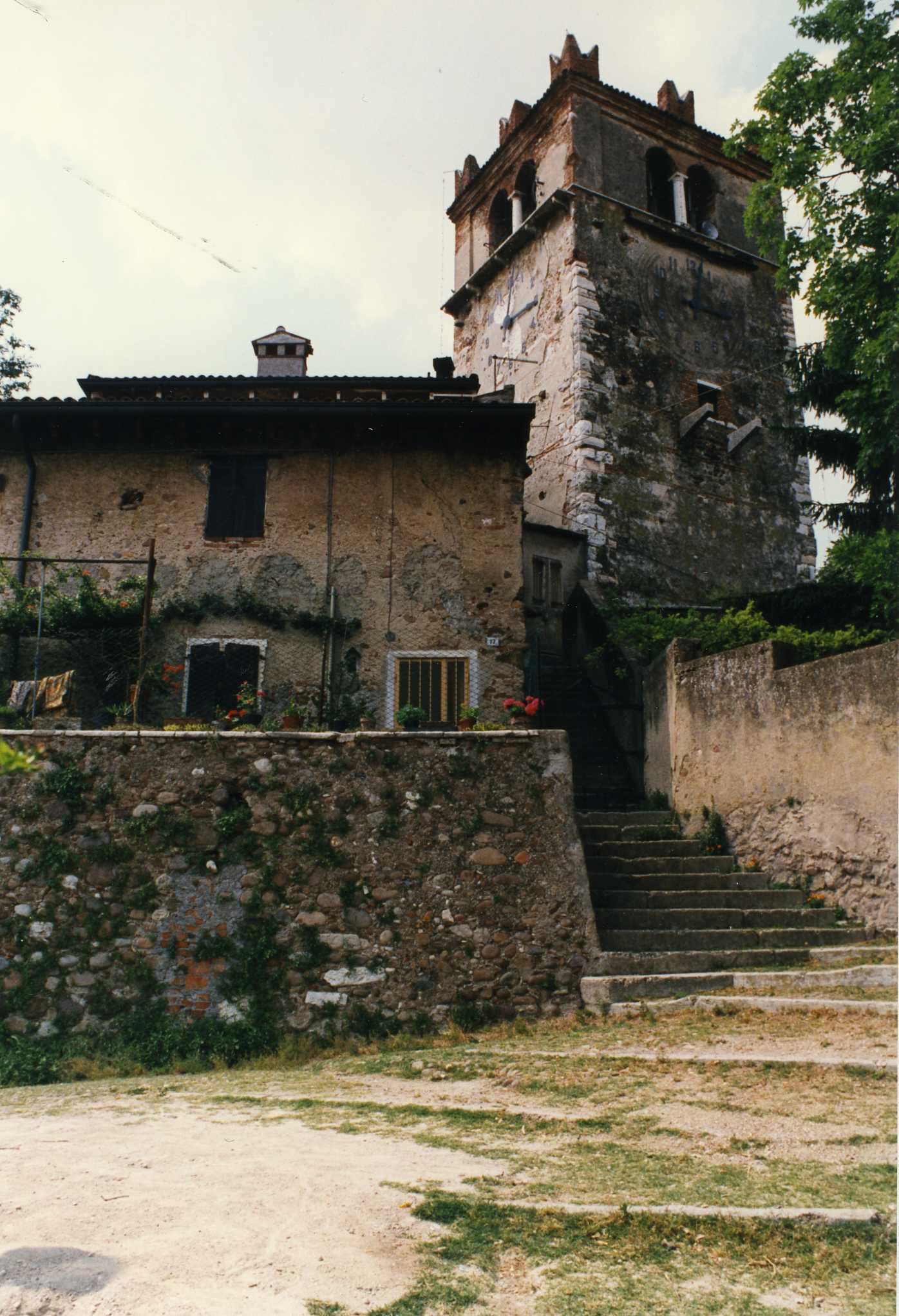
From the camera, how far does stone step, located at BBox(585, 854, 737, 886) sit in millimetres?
9305

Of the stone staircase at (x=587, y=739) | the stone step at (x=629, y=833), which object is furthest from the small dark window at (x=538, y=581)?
the stone step at (x=629, y=833)

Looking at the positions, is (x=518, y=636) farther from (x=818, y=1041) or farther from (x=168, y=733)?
(x=818, y=1041)

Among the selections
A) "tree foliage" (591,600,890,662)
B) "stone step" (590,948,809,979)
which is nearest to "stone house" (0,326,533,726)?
"tree foliage" (591,600,890,662)

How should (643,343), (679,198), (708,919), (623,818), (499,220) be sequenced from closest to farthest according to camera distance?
(708,919) → (623,818) → (643,343) → (679,198) → (499,220)

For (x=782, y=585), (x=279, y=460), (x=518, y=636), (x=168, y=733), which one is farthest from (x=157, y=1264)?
(x=782, y=585)

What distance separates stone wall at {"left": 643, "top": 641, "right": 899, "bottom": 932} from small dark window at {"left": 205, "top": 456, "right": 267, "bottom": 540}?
585cm

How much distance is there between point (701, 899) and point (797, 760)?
1.61 meters

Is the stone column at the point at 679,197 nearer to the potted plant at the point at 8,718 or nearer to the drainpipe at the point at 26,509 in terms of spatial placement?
the drainpipe at the point at 26,509

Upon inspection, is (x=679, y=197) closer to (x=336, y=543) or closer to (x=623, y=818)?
(x=336, y=543)

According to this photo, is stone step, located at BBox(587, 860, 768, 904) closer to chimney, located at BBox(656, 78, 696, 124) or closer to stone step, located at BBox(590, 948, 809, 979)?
stone step, located at BBox(590, 948, 809, 979)

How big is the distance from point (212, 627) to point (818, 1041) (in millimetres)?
9052

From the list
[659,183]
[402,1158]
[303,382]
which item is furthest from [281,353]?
[402,1158]

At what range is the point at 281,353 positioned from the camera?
1762 cm

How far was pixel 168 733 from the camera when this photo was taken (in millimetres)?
8406
